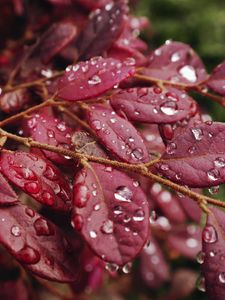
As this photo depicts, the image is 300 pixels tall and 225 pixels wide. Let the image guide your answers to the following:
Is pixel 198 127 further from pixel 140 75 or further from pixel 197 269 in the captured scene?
pixel 197 269

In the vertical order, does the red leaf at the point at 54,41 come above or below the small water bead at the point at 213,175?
above

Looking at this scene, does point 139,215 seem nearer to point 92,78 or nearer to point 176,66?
point 92,78

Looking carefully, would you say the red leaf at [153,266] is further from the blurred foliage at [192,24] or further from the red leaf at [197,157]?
the blurred foliage at [192,24]

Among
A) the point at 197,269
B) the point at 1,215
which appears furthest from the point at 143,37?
the point at 1,215

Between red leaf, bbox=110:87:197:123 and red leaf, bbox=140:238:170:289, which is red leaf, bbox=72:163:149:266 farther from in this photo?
red leaf, bbox=140:238:170:289

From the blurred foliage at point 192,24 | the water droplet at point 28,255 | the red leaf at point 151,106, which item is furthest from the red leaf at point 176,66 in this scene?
the blurred foliage at point 192,24

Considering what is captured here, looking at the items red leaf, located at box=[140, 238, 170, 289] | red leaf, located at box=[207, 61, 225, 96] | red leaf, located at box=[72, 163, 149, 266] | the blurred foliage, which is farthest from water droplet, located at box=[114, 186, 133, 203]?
the blurred foliage
